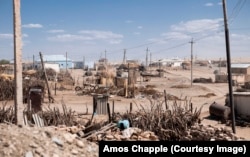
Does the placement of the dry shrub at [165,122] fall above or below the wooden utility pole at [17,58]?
below

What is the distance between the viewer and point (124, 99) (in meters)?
30.9

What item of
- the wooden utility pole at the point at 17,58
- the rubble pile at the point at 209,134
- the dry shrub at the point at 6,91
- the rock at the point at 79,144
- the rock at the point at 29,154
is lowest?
the rubble pile at the point at 209,134

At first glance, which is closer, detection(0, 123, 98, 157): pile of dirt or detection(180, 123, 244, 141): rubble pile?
detection(0, 123, 98, 157): pile of dirt

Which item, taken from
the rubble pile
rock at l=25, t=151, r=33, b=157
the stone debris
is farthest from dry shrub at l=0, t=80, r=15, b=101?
rock at l=25, t=151, r=33, b=157

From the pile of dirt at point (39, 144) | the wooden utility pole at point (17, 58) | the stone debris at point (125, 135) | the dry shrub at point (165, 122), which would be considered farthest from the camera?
the dry shrub at point (165, 122)

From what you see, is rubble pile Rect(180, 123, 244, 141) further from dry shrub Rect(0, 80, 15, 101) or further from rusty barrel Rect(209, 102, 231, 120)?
dry shrub Rect(0, 80, 15, 101)

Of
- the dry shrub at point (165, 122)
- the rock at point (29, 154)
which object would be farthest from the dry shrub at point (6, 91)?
the rock at point (29, 154)

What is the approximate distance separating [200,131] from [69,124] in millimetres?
4852

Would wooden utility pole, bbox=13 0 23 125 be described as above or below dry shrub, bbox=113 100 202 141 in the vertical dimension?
above

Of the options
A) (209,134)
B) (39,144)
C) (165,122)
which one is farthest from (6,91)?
(39,144)

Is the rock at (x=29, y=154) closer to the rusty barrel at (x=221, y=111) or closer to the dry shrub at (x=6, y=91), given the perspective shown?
the rusty barrel at (x=221, y=111)

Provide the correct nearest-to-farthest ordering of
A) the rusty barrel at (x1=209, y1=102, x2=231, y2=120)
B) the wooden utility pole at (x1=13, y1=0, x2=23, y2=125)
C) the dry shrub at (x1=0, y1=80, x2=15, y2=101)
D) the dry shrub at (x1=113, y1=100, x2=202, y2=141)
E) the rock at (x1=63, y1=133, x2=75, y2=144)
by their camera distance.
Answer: the rock at (x1=63, y1=133, x2=75, y2=144) → the wooden utility pole at (x1=13, y1=0, x2=23, y2=125) → the dry shrub at (x1=113, y1=100, x2=202, y2=141) → the rusty barrel at (x1=209, y1=102, x2=231, y2=120) → the dry shrub at (x1=0, y1=80, x2=15, y2=101)

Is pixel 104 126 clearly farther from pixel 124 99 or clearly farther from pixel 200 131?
pixel 124 99

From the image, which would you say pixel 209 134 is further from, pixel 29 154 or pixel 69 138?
pixel 29 154
